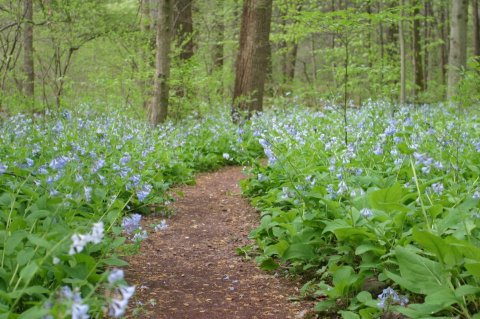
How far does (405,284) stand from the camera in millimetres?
2354

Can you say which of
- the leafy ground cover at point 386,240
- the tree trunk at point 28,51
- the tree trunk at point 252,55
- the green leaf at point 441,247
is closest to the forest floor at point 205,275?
the leafy ground cover at point 386,240

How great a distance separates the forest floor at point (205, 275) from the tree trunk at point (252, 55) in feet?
17.8

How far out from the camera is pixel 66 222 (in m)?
2.85

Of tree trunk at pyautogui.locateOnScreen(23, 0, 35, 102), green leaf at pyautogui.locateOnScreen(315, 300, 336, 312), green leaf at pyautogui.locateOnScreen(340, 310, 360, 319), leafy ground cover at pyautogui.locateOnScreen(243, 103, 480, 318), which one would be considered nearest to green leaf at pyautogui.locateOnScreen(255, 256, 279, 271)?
leafy ground cover at pyautogui.locateOnScreen(243, 103, 480, 318)

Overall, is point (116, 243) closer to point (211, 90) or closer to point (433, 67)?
point (211, 90)

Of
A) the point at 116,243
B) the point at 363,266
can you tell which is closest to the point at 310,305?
the point at 363,266

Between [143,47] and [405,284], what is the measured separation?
7.71m

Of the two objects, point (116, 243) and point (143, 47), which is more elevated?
point (143, 47)

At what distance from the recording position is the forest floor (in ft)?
9.34

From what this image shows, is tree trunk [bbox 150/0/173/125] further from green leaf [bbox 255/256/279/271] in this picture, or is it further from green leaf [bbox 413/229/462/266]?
green leaf [bbox 413/229/462/266]

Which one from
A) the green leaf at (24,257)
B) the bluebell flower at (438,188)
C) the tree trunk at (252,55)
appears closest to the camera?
the green leaf at (24,257)

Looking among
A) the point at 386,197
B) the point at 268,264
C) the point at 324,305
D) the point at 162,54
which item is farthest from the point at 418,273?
the point at 162,54

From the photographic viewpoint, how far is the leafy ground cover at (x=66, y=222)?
1418mm

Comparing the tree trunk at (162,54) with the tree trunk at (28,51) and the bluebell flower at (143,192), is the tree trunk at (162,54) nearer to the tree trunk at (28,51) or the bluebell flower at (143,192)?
the tree trunk at (28,51)
